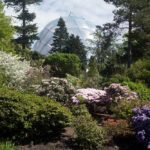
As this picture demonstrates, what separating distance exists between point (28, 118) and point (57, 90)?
6.68 ft

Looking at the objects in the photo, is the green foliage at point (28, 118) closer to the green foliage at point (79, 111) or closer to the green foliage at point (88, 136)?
the green foliage at point (88, 136)

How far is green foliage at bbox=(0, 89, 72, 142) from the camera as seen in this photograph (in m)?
4.10

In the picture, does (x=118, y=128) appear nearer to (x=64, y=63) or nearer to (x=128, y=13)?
(x=64, y=63)

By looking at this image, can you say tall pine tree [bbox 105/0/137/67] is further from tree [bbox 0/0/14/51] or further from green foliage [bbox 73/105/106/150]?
green foliage [bbox 73/105/106/150]

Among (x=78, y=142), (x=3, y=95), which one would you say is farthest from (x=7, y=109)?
(x=78, y=142)

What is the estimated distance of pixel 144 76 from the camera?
31.1ft

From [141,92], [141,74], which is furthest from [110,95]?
[141,74]

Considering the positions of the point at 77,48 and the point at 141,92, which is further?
the point at 77,48

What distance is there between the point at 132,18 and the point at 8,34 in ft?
38.5

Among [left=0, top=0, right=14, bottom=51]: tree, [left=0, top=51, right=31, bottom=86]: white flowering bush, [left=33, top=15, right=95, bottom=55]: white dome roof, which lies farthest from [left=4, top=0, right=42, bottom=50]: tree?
[left=33, top=15, right=95, bottom=55]: white dome roof

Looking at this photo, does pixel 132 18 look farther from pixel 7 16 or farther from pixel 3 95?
pixel 3 95

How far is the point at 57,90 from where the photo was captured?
6141mm

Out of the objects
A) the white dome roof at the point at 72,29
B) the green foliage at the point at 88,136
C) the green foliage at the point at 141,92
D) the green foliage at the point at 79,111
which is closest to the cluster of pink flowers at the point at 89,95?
the green foliage at the point at 79,111

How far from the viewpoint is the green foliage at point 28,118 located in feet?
13.4
